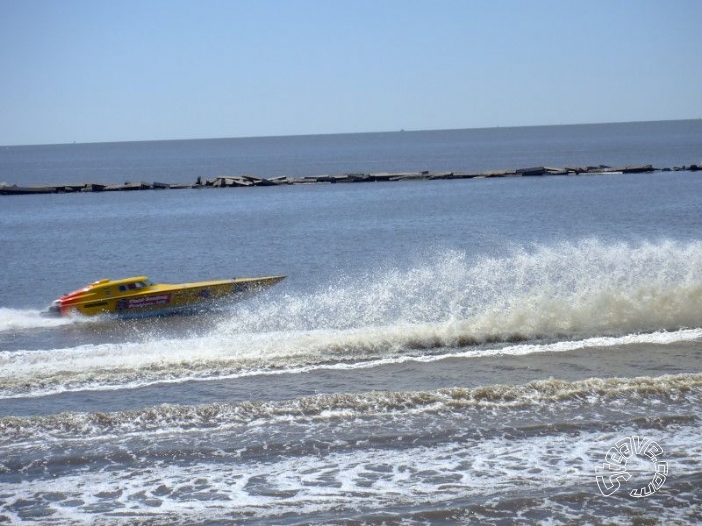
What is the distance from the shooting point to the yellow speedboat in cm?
2647

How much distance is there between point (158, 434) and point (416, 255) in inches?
950

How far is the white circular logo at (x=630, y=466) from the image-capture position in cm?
1208

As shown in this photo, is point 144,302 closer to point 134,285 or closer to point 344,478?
point 134,285

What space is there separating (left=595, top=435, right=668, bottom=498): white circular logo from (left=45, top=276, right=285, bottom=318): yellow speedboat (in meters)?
16.2

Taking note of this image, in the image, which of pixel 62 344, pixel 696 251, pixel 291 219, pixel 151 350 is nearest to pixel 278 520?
pixel 151 350

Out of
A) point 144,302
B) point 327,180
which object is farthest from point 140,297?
point 327,180

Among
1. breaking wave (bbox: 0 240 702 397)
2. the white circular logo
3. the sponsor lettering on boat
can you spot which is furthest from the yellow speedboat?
the white circular logo

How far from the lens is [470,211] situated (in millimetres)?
56062

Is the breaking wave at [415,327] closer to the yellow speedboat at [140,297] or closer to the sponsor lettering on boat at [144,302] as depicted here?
the yellow speedboat at [140,297]

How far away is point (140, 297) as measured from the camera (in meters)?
27.0

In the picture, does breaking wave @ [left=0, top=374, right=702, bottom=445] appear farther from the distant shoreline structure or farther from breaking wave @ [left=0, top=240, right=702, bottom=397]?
the distant shoreline structure

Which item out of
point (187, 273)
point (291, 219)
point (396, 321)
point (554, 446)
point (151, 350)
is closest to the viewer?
point (554, 446)

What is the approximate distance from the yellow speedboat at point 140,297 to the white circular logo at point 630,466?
16.2 metres

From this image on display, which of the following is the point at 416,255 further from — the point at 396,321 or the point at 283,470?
the point at 283,470
